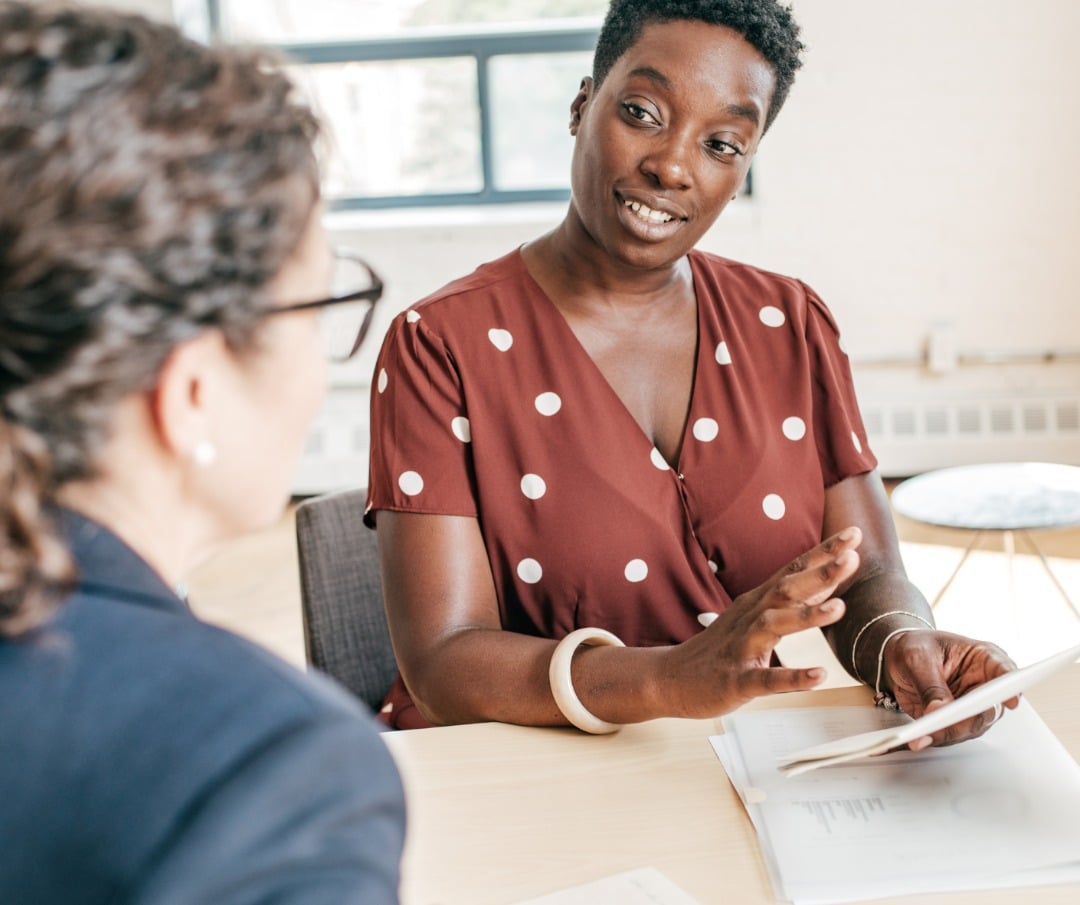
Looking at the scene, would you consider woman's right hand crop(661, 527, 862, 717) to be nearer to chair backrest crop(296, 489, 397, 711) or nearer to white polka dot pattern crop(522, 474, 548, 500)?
white polka dot pattern crop(522, 474, 548, 500)

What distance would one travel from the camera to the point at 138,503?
2.02 feet

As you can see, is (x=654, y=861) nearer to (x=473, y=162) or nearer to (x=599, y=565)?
(x=599, y=565)

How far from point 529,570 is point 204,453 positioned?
92cm

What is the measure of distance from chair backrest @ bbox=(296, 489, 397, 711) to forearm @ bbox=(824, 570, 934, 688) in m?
0.62

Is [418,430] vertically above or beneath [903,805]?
above

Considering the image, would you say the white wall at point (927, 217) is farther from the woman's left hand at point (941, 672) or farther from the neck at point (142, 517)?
the neck at point (142, 517)

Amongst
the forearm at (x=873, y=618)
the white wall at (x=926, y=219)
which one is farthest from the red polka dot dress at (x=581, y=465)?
the white wall at (x=926, y=219)

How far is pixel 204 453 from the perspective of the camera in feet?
2.06

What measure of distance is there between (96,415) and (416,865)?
601 millimetres

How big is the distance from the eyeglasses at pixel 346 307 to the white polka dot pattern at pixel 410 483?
0.62 metres

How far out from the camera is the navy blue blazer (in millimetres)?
511

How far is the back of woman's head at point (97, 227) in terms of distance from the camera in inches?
21.0

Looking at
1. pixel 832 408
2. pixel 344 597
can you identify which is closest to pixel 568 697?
pixel 344 597

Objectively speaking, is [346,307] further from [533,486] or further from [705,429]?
[705,429]
